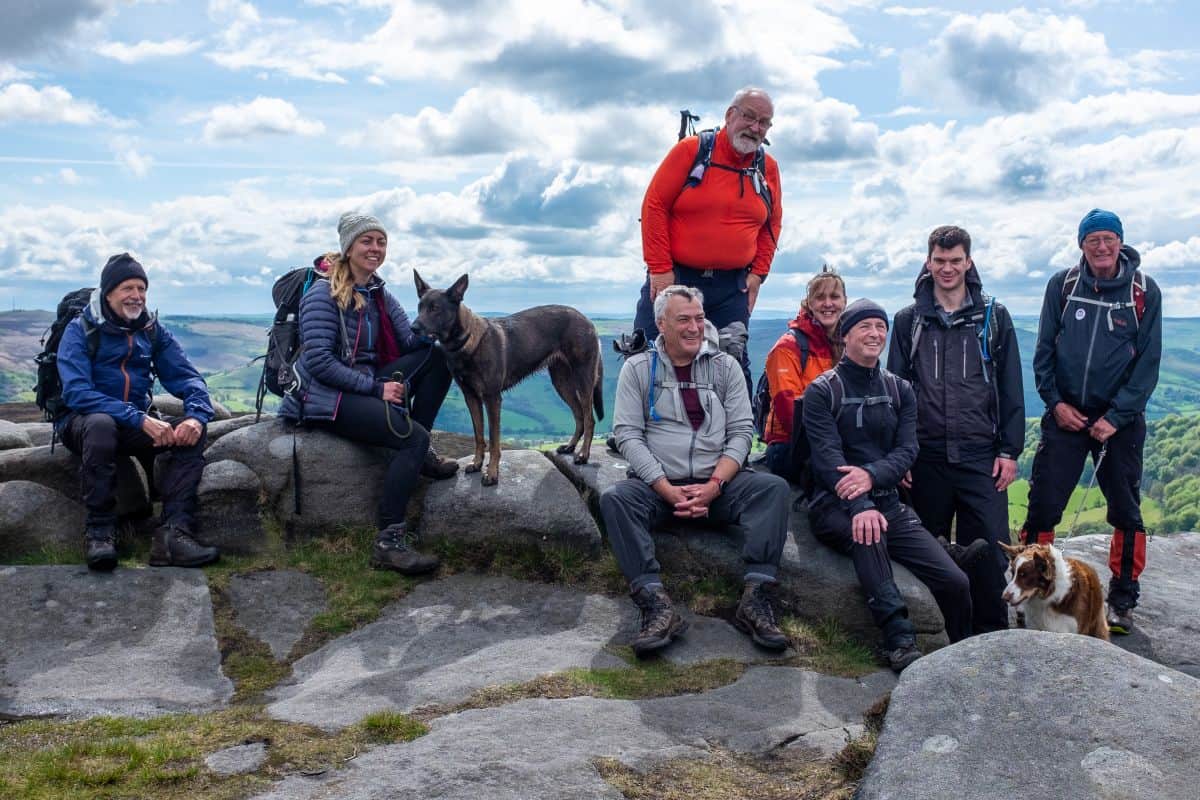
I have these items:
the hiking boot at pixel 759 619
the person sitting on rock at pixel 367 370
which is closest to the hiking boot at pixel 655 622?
the hiking boot at pixel 759 619

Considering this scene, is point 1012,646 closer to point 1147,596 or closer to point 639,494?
point 639,494

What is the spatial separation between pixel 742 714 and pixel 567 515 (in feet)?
11.6

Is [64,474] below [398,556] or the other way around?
the other way around

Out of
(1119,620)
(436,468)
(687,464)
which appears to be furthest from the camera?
(436,468)

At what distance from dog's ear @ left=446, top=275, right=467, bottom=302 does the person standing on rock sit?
373 cm

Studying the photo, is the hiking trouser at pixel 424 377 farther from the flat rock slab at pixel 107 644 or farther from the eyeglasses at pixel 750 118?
the eyeglasses at pixel 750 118

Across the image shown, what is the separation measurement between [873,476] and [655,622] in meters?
2.24

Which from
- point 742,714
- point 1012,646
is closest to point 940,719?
point 1012,646

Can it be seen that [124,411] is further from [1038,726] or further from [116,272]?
[1038,726]

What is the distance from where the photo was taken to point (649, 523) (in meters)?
8.09

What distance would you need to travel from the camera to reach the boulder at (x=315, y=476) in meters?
9.81

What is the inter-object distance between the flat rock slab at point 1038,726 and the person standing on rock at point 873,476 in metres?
2.06

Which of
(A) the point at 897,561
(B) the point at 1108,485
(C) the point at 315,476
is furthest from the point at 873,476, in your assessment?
(C) the point at 315,476

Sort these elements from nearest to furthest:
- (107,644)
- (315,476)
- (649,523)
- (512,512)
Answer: (107,644)
(649,523)
(512,512)
(315,476)
